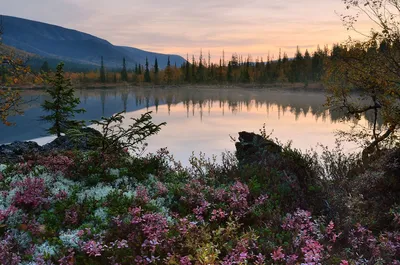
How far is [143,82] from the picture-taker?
177500 mm

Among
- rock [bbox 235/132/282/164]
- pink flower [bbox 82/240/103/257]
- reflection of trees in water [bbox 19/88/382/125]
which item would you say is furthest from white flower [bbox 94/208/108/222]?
reflection of trees in water [bbox 19/88/382/125]

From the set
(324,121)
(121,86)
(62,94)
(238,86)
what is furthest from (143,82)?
(62,94)

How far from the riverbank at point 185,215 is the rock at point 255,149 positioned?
405 mm

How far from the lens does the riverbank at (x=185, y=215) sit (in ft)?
17.3

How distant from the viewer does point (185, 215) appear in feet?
23.7

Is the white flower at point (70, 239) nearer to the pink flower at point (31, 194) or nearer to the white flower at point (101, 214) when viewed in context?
the white flower at point (101, 214)

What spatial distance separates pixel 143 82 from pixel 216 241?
578 feet

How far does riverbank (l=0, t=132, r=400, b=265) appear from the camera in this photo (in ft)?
17.3

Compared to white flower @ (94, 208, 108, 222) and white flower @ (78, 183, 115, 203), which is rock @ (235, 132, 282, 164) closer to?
white flower @ (78, 183, 115, 203)

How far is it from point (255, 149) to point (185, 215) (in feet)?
20.5

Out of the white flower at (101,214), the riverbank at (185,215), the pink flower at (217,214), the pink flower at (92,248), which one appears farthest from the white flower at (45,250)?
the pink flower at (217,214)

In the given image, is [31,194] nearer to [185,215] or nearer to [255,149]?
[185,215]

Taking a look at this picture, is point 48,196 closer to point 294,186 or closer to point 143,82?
point 294,186

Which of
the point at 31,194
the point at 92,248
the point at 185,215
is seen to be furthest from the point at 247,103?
the point at 92,248
